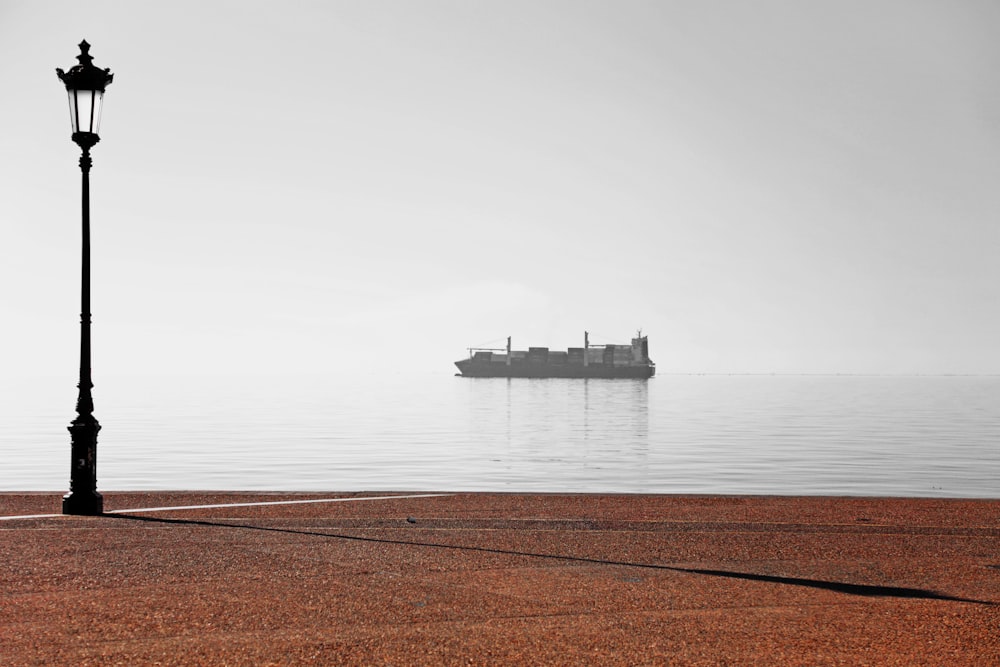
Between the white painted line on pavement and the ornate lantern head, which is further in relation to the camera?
the ornate lantern head

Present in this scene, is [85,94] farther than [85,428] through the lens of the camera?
Yes

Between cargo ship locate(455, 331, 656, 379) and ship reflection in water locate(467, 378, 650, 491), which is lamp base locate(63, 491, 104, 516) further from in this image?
cargo ship locate(455, 331, 656, 379)

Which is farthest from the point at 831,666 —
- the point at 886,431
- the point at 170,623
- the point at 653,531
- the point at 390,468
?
the point at 886,431

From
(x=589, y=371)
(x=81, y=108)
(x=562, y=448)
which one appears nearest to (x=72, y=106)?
(x=81, y=108)

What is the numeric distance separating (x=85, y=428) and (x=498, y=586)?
6.38 meters

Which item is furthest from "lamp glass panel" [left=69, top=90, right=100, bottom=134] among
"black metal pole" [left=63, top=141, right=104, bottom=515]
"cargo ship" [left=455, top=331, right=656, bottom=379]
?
"cargo ship" [left=455, top=331, right=656, bottom=379]

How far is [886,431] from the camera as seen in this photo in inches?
1827

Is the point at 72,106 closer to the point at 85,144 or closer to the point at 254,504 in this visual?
the point at 85,144

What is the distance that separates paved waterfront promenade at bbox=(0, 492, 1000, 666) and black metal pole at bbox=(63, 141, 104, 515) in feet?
1.46

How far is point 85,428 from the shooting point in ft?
37.2

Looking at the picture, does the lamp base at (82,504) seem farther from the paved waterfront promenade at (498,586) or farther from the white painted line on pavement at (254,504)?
the paved waterfront promenade at (498,586)

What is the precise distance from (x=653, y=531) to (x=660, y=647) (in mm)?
4389

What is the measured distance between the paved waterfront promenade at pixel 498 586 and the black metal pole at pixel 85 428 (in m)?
0.44

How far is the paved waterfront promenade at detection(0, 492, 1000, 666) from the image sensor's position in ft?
18.6
